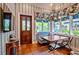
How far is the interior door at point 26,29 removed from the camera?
8.89 ft

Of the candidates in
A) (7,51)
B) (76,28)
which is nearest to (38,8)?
(76,28)

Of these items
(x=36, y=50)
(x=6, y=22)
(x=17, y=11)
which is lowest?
(x=36, y=50)

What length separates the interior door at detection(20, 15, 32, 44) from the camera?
2.71 metres

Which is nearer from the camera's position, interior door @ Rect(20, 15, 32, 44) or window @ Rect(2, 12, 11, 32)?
window @ Rect(2, 12, 11, 32)

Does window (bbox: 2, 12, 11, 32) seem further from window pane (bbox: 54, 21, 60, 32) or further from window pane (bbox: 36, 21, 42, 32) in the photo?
window pane (bbox: 54, 21, 60, 32)

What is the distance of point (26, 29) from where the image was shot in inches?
108

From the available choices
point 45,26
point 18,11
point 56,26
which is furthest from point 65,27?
point 18,11

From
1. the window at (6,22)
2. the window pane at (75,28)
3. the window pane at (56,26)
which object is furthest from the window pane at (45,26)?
the window at (6,22)

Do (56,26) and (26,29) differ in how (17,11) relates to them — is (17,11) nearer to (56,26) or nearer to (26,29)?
(26,29)

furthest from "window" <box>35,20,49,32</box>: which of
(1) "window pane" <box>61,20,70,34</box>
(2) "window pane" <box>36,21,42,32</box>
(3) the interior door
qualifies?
(1) "window pane" <box>61,20,70,34</box>

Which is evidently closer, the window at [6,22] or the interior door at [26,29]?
the window at [6,22]

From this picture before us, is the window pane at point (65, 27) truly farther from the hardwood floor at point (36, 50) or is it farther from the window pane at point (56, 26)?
the hardwood floor at point (36, 50)

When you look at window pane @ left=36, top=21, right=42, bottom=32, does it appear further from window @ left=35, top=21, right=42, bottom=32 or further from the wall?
the wall

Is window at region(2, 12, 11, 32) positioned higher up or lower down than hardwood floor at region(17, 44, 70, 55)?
higher up
